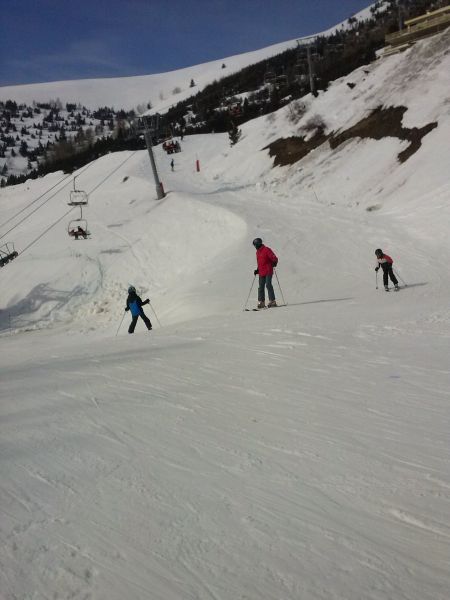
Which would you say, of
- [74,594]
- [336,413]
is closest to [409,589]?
[74,594]

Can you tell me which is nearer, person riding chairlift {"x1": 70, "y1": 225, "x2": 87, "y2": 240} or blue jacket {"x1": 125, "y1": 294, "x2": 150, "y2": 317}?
blue jacket {"x1": 125, "y1": 294, "x2": 150, "y2": 317}

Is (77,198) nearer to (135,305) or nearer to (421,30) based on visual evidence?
(135,305)

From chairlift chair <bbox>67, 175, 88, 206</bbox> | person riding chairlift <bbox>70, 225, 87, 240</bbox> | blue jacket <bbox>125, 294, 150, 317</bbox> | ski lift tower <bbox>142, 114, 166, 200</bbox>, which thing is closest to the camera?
blue jacket <bbox>125, 294, 150, 317</bbox>

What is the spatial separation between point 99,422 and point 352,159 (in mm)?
28292

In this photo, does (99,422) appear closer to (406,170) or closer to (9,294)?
(9,294)

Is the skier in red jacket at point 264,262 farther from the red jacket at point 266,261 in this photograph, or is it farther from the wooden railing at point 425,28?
the wooden railing at point 425,28

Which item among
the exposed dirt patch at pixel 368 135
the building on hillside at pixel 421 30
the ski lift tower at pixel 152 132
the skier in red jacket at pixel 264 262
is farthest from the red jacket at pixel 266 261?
the building on hillside at pixel 421 30

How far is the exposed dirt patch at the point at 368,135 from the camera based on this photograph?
26078 millimetres

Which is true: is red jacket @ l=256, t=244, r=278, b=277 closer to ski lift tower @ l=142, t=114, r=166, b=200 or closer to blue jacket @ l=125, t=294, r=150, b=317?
blue jacket @ l=125, t=294, r=150, b=317

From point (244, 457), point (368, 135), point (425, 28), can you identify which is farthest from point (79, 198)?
point (244, 457)

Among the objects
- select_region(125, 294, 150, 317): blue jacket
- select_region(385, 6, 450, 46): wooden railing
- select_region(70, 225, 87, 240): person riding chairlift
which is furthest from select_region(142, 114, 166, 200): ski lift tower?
select_region(385, 6, 450, 46): wooden railing

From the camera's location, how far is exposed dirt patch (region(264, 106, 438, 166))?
2608cm

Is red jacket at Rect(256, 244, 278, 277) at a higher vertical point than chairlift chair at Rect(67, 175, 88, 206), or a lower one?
lower

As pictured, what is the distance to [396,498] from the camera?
9.13ft
